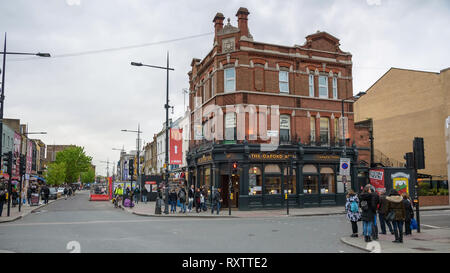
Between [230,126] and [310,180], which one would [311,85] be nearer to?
[310,180]

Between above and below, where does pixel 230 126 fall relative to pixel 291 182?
above

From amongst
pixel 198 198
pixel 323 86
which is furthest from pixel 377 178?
pixel 198 198

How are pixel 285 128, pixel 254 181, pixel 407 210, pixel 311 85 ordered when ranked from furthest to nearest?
pixel 311 85
pixel 285 128
pixel 254 181
pixel 407 210

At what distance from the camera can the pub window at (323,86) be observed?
97.8ft

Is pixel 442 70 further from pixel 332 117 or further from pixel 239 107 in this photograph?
pixel 239 107

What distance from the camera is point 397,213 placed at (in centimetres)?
1159

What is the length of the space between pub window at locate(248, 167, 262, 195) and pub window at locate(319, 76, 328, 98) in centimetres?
861

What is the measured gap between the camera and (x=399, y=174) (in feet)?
92.6

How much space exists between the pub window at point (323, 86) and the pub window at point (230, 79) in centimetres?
745

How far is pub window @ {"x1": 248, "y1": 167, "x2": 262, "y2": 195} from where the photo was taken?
85.7 ft

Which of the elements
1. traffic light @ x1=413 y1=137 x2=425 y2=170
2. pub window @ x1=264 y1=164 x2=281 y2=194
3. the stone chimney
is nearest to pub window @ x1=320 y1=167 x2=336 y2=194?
pub window @ x1=264 y1=164 x2=281 y2=194

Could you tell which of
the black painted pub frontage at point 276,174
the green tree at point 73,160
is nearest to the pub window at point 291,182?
the black painted pub frontage at point 276,174

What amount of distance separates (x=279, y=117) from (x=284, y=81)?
9.62ft

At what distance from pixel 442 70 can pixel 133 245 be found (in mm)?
38893
